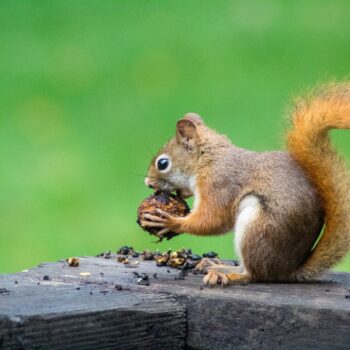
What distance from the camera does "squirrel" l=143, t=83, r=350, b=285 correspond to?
3.12 metres

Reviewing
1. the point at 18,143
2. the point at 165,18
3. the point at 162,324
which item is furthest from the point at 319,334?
the point at 165,18

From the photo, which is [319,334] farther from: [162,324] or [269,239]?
[269,239]

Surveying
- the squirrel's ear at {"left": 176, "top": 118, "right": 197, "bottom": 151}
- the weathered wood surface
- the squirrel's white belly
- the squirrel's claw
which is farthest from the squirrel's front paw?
the weathered wood surface

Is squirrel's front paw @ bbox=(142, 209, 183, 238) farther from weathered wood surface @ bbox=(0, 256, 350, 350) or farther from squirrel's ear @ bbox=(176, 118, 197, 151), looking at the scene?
weathered wood surface @ bbox=(0, 256, 350, 350)

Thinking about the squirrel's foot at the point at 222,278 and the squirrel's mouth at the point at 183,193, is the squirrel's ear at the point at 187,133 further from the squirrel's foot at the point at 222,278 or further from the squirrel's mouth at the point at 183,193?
the squirrel's foot at the point at 222,278

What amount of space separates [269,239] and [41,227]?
2.87 m

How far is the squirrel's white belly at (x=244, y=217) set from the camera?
10.3 feet

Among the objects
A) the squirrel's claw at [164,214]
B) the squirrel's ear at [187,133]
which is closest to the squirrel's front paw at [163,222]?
the squirrel's claw at [164,214]

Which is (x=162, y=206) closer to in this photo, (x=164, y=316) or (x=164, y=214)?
(x=164, y=214)

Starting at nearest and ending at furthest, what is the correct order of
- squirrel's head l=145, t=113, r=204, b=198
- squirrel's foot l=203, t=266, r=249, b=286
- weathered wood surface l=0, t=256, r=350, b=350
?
weathered wood surface l=0, t=256, r=350, b=350, squirrel's foot l=203, t=266, r=249, b=286, squirrel's head l=145, t=113, r=204, b=198

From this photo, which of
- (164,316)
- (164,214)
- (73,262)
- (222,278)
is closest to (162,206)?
(164,214)

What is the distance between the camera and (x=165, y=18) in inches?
356

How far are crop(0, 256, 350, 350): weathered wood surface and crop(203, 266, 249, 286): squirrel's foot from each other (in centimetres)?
7

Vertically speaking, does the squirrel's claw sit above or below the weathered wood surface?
above
